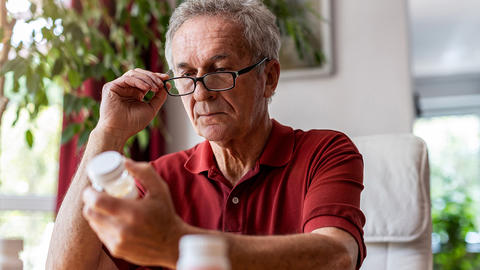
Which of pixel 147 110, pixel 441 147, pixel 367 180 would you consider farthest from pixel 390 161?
pixel 441 147

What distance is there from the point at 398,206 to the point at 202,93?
68 centimetres

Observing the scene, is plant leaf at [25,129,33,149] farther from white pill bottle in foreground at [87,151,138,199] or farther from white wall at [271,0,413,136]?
white pill bottle in foreground at [87,151,138,199]

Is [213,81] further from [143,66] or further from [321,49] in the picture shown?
[321,49]

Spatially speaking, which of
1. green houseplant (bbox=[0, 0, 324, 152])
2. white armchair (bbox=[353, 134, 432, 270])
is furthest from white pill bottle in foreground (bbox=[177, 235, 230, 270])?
green houseplant (bbox=[0, 0, 324, 152])

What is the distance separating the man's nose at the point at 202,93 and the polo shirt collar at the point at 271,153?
0.72ft

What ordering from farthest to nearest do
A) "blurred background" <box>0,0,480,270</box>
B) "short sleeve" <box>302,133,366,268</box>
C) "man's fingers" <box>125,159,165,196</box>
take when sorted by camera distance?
1. "blurred background" <box>0,0,480,270</box>
2. "short sleeve" <box>302,133,366,268</box>
3. "man's fingers" <box>125,159,165,196</box>

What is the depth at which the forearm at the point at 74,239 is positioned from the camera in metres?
1.15

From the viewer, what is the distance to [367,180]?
1592mm

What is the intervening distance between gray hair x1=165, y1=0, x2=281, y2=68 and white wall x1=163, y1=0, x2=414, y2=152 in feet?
3.18

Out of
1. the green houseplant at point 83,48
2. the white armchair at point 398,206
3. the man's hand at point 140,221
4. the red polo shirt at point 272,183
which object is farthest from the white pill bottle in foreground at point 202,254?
the green houseplant at point 83,48

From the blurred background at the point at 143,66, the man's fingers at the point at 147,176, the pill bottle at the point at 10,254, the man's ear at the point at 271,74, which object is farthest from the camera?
the blurred background at the point at 143,66

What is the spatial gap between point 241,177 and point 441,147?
6483 mm

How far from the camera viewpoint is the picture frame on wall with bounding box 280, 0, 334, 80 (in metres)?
2.37

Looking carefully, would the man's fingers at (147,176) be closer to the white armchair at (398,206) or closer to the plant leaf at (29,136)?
the white armchair at (398,206)
